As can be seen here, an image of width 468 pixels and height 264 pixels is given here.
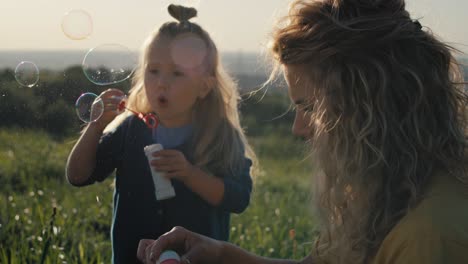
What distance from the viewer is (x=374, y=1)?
1481 mm

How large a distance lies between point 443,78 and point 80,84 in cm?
164

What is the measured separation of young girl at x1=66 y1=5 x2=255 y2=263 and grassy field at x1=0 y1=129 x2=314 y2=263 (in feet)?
0.48

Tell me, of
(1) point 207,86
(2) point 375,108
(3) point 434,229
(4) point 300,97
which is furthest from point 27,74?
(3) point 434,229

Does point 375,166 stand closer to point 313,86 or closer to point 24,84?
point 313,86

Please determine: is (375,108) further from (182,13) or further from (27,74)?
(27,74)

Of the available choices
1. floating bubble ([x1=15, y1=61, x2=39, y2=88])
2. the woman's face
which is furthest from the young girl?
the woman's face

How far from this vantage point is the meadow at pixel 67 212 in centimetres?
267

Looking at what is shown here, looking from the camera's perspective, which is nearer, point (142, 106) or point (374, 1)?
point (374, 1)

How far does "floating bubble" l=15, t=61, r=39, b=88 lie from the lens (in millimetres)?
2717

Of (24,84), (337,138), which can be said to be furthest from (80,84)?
(337,138)

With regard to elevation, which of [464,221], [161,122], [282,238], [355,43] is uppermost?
[355,43]

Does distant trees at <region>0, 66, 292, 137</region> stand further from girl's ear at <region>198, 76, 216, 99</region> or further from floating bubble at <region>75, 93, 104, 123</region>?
girl's ear at <region>198, 76, 216, 99</region>

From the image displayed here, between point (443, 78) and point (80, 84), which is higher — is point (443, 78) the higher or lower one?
the higher one

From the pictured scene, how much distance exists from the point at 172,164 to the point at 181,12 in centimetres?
66
